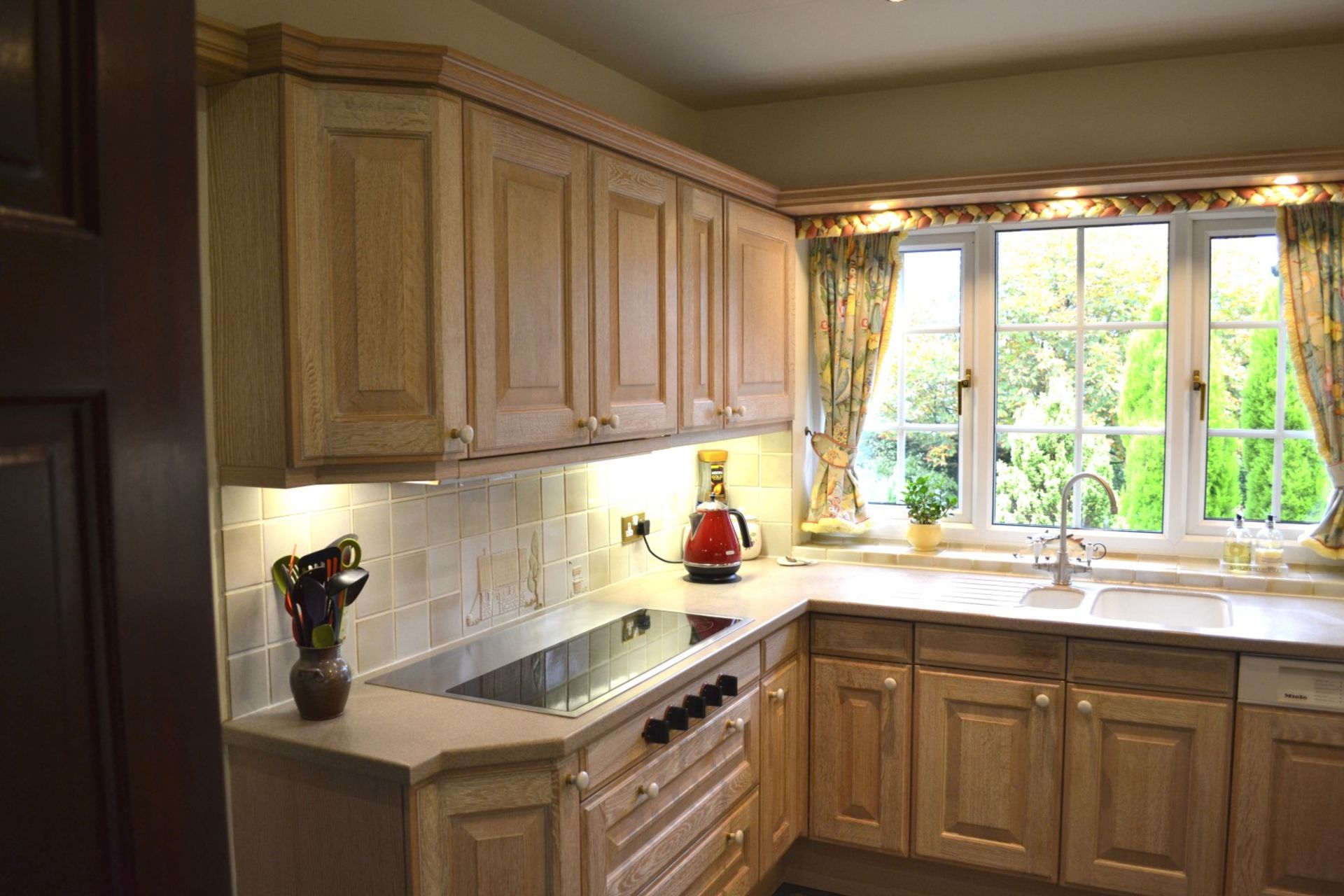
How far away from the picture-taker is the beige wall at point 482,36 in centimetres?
203

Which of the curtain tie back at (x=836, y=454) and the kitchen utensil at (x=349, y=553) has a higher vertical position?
the curtain tie back at (x=836, y=454)

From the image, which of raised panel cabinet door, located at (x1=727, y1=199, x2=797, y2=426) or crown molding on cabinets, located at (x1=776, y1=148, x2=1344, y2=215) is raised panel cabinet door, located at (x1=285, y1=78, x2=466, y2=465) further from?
crown molding on cabinets, located at (x1=776, y1=148, x2=1344, y2=215)

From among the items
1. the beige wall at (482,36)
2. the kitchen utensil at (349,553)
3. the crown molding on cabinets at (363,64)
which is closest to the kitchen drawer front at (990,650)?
the kitchen utensil at (349,553)

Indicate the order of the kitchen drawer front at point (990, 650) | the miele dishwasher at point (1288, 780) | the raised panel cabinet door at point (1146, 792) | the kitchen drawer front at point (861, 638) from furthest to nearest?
the kitchen drawer front at point (861, 638)
the kitchen drawer front at point (990, 650)
the raised panel cabinet door at point (1146, 792)
the miele dishwasher at point (1288, 780)

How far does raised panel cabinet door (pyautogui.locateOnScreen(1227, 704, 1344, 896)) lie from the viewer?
2492 mm

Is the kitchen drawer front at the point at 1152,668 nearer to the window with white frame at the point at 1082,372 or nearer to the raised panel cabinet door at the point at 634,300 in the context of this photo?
the window with white frame at the point at 1082,372

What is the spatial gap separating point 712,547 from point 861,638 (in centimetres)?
53

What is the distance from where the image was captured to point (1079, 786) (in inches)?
107

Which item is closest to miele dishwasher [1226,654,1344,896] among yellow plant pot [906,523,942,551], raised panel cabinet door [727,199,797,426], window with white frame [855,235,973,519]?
yellow plant pot [906,523,942,551]

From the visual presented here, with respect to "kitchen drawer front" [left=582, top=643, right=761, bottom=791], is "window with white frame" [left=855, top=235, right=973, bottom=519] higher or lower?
higher

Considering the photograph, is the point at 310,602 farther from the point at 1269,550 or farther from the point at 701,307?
the point at 1269,550

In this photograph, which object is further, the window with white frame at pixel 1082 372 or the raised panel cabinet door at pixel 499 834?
the window with white frame at pixel 1082 372

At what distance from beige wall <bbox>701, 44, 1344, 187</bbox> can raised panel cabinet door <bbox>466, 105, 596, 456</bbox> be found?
4.70ft

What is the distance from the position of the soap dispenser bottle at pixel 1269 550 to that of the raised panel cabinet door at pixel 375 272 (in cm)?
251
